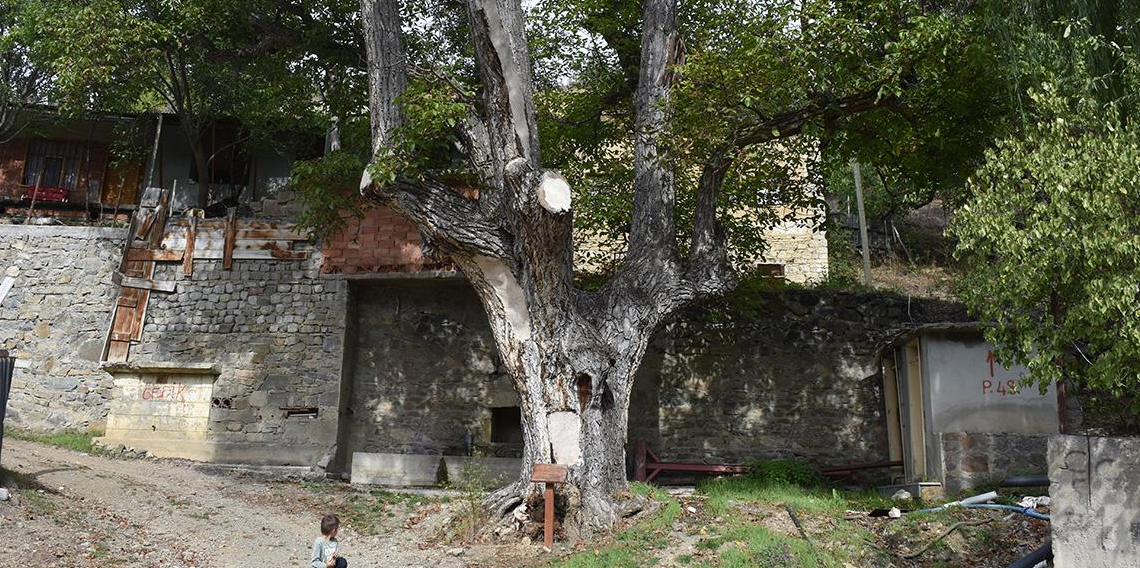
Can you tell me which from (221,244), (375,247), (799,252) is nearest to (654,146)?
(375,247)

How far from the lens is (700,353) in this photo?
1305 cm

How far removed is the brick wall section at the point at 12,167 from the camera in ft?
60.8

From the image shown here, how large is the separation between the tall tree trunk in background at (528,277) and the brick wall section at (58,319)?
26.0ft

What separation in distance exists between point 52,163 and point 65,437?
317 inches

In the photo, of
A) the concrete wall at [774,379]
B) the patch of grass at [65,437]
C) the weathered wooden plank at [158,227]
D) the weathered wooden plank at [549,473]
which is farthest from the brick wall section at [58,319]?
the weathered wooden plank at [549,473]

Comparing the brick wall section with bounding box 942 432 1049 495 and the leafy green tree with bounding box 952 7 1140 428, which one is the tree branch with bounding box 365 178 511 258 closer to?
the leafy green tree with bounding box 952 7 1140 428

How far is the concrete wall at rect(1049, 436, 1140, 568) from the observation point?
237 inches

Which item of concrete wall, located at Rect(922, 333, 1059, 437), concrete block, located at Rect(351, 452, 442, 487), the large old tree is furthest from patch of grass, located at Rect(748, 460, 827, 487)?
concrete block, located at Rect(351, 452, 442, 487)

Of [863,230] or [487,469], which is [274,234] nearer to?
[487,469]

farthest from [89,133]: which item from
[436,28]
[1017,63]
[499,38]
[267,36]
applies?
[1017,63]

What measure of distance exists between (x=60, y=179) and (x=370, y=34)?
13.0 metres

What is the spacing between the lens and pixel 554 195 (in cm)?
781

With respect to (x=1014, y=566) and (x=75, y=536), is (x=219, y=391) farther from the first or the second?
(x=1014, y=566)

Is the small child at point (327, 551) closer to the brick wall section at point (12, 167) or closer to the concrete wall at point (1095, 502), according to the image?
the concrete wall at point (1095, 502)
